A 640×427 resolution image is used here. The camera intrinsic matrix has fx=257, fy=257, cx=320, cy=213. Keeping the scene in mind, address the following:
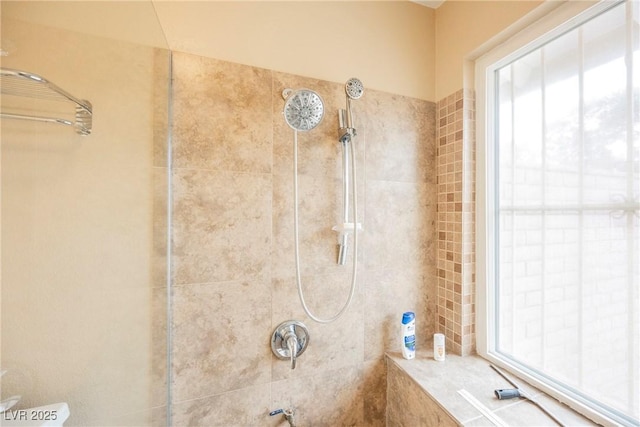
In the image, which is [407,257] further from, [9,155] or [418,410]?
[9,155]

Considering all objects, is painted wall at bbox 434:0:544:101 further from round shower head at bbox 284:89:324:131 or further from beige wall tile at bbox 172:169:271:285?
beige wall tile at bbox 172:169:271:285

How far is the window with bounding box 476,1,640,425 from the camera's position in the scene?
0.78m

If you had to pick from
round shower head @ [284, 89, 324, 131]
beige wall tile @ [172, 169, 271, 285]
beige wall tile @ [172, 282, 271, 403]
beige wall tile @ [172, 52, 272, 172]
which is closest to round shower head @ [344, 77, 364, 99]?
round shower head @ [284, 89, 324, 131]

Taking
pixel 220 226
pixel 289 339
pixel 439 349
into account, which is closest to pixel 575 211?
pixel 439 349

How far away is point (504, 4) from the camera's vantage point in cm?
104

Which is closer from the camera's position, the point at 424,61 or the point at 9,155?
the point at 9,155

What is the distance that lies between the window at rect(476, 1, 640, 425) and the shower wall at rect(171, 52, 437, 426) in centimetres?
35

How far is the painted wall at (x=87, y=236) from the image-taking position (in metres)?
0.68

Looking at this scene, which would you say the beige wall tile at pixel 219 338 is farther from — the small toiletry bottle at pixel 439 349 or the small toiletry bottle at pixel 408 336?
the small toiletry bottle at pixel 439 349

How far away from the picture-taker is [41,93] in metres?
0.69

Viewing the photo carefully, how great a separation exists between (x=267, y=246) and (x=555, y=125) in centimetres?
120

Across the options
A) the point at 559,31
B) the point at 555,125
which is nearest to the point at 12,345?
the point at 555,125

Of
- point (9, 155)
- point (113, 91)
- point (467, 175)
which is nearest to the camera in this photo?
point (9, 155)

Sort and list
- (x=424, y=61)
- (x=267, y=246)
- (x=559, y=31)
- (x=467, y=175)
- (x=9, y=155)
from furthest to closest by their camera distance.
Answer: (x=424, y=61) → (x=467, y=175) → (x=267, y=246) → (x=559, y=31) → (x=9, y=155)
